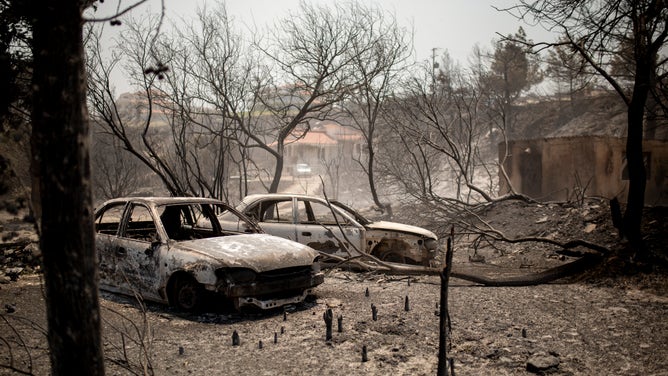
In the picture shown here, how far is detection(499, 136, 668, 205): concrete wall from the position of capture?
55.1ft

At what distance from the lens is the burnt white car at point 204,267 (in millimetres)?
6227

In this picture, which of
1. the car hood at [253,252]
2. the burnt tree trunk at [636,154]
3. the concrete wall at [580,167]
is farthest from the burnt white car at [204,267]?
the concrete wall at [580,167]

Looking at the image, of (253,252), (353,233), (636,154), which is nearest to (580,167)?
(636,154)

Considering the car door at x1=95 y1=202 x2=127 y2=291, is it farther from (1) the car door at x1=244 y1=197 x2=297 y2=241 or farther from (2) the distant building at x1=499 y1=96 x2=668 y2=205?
(2) the distant building at x1=499 y1=96 x2=668 y2=205

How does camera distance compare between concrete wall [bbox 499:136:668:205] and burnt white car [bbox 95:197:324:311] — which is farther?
concrete wall [bbox 499:136:668:205]

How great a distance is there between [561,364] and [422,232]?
4.95 meters

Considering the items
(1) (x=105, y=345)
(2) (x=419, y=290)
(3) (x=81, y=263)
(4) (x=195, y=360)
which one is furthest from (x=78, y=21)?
(2) (x=419, y=290)

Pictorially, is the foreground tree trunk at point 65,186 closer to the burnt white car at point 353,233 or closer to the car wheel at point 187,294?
the car wheel at point 187,294

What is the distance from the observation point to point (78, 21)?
257 cm

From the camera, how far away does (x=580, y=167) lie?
18469 mm

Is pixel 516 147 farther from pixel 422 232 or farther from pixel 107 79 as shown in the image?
pixel 107 79

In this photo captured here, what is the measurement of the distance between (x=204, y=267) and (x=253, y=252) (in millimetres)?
634

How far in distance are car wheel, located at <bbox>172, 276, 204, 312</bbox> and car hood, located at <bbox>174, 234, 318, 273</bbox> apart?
41 cm

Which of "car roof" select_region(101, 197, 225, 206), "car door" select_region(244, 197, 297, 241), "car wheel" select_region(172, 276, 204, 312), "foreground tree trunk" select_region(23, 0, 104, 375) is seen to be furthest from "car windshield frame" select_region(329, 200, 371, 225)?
"foreground tree trunk" select_region(23, 0, 104, 375)
